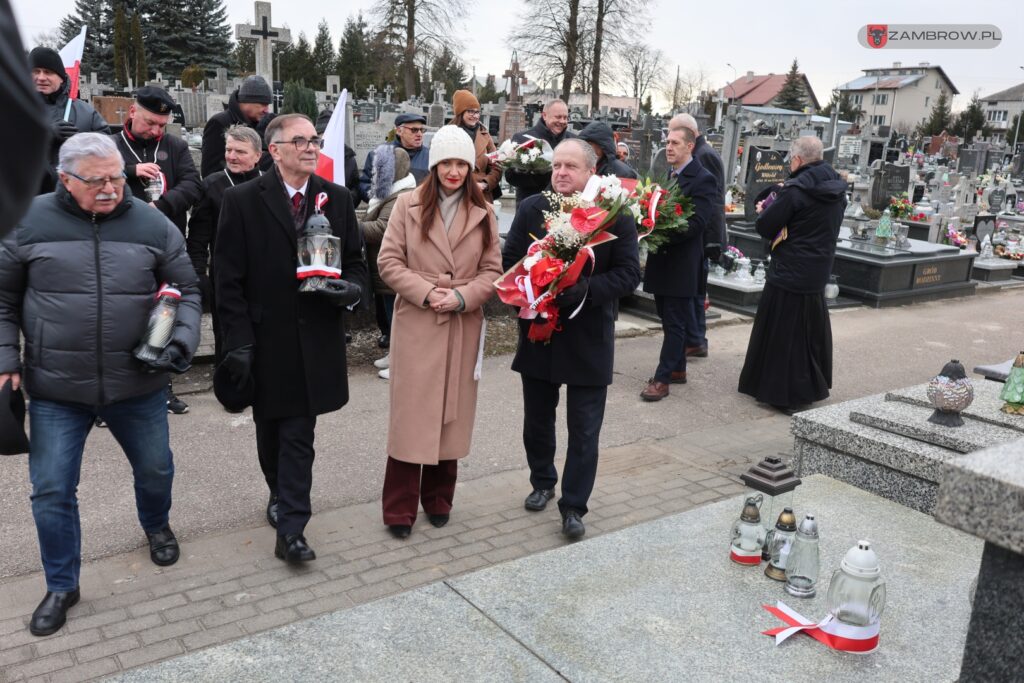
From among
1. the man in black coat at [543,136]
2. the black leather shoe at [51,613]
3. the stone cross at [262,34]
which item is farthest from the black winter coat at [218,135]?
the stone cross at [262,34]

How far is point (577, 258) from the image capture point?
4191mm

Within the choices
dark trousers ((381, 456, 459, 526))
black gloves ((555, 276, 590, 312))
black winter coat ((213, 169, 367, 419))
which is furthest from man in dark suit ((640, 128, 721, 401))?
black winter coat ((213, 169, 367, 419))

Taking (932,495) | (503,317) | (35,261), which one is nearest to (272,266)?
(35,261)

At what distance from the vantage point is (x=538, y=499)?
484cm

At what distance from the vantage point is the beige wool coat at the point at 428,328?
4266 millimetres

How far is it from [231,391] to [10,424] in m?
0.90

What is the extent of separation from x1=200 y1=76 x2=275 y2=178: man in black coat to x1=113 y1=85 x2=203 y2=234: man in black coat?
623mm

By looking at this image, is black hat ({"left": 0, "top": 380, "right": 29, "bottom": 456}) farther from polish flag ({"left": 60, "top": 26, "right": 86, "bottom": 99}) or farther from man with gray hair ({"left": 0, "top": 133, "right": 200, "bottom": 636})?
polish flag ({"left": 60, "top": 26, "right": 86, "bottom": 99})

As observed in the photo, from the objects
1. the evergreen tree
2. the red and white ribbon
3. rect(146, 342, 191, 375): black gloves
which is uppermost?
the evergreen tree

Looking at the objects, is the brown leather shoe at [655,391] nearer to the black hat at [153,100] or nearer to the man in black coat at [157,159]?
the man in black coat at [157,159]

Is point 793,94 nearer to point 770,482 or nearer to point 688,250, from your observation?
point 688,250

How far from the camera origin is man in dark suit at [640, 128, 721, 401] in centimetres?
705

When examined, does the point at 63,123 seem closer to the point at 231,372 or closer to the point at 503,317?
the point at 231,372

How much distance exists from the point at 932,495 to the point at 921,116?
94720mm
